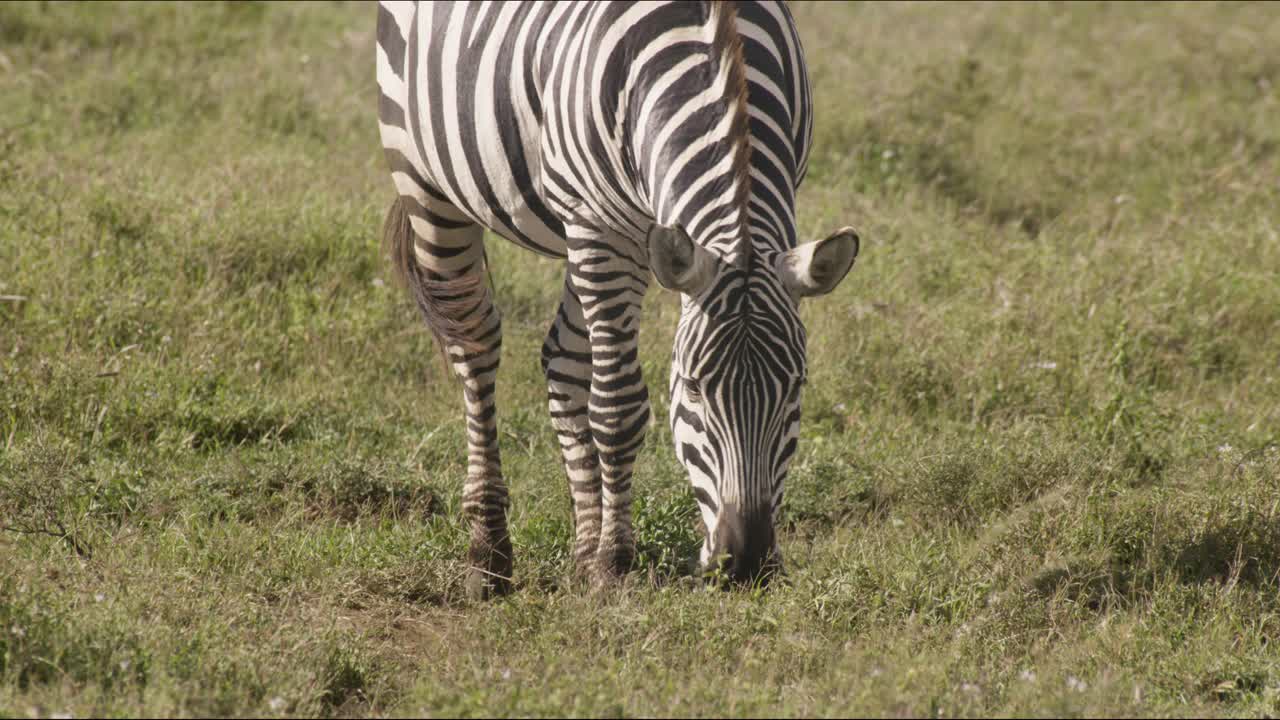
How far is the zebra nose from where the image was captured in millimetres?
3902

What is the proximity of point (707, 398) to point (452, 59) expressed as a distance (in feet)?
5.99

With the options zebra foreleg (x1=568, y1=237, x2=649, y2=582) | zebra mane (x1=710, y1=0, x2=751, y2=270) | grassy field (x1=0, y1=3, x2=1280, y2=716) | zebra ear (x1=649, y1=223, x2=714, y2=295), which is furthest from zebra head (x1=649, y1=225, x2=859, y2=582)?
zebra foreleg (x1=568, y1=237, x2=649, y2=582)

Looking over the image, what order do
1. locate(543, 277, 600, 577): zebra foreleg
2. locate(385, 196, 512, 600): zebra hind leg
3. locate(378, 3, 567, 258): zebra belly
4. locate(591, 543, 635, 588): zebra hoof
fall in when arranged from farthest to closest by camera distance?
locate(385, 196, 512, 600): zebra hind leg, locate(543, 277, 600, 577): zebra foreleg, locate(591, 543, 635, 588): zebra hoof, locate(378, 3, 567, 258): zebra belly

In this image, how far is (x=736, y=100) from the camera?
3.99 m

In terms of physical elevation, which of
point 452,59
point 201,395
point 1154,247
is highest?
point 452,59

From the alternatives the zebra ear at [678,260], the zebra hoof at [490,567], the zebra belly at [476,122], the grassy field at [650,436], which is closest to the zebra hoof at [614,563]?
the grassy field at [650,436]

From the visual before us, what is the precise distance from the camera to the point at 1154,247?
810 centimetres

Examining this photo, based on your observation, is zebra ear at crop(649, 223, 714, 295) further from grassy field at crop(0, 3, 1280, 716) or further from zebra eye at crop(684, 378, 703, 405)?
grassy field at crop(0, 3, 1280, 716)

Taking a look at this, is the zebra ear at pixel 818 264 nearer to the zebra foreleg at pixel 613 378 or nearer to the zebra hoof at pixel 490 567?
the zebra foreleg at pixel 613 378

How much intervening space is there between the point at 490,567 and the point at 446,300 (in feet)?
3.63

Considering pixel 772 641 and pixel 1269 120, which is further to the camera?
pixel 1269 120

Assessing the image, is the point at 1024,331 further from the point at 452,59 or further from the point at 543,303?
the point at 452,59

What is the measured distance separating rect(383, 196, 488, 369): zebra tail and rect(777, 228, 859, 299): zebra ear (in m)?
1.81

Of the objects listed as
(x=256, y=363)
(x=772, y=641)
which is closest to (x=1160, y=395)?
(x=772, y=641)
